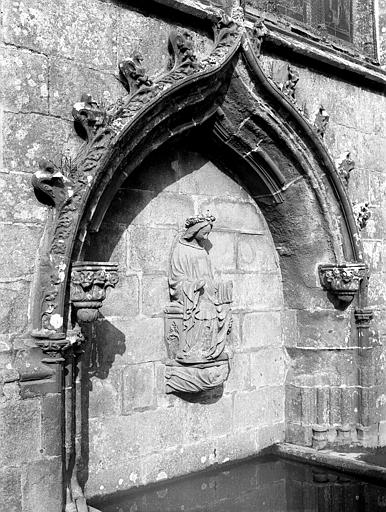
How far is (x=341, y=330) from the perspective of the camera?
560 centimetres

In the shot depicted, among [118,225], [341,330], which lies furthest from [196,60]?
[341,330]

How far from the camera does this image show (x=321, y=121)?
214 inches

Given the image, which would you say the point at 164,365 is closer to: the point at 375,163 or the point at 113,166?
the point at 113,166

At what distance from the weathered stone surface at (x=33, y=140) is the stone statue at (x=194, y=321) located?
1.33 m

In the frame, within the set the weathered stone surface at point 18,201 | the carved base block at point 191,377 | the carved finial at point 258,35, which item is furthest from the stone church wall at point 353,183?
the weathered stone surface at point 18,201

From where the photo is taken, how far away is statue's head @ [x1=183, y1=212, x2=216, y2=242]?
4.88 meters

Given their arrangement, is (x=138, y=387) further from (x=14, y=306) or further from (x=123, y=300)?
(x=14, y=306)

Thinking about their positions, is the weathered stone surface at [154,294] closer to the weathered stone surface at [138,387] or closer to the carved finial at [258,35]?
the weathered stone surface at [138,387]

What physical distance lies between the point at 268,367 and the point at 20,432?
269 cm

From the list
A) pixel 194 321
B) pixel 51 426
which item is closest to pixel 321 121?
pixel 194 321

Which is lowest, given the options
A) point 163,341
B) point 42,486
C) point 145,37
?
point 42,486

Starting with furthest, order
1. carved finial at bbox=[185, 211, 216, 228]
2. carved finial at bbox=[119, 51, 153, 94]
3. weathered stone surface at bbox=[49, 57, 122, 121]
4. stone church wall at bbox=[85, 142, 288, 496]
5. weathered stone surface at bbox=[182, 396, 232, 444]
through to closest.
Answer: weathered stone surface at bbox=[182, 396, 232, 444], carved finial at bbox=[185, 211, 216, 228], stone church wall at bbox=[85, 142, 288, 496], carved finial at bbox=[119, 51, 153, 94], weathered stone surface at bbox=[49, 57, 122, 121]

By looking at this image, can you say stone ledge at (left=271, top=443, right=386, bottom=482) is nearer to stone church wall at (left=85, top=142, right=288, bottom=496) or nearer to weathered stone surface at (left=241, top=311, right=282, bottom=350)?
stone church wall at (left=85, top=142, right=288, bottom=496)

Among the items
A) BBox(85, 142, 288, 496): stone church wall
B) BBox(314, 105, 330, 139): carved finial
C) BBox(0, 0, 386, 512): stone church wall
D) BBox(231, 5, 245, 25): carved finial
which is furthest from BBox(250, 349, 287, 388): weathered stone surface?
BBox(231, 5, 245, 25): carved finial
